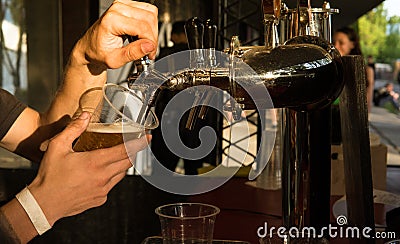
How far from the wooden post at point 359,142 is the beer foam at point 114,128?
0.34 m

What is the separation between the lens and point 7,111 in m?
1.31

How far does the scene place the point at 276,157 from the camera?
4.78ft

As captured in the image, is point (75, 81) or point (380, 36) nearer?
point (75, 81)

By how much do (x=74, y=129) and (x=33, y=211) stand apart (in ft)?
0.55

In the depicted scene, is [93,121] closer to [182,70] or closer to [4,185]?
[182,70]

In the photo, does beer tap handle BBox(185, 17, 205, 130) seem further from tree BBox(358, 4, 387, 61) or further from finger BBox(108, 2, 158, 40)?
Result: tree BBox(358, 4, 387, 61)

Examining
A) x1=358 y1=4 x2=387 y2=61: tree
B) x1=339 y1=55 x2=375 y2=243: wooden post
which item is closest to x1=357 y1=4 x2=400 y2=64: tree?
x1=358 y1=4 x2=387 y2=61: tree

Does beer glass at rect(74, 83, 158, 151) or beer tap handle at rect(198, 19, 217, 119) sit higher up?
beer tap handle at rect(198, 19, 217, 119)

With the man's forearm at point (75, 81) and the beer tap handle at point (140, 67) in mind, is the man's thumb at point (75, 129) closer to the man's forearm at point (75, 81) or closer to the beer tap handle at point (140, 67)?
the beer tap handle at point (140, 67)

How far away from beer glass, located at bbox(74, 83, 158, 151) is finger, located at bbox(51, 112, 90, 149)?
14 mm

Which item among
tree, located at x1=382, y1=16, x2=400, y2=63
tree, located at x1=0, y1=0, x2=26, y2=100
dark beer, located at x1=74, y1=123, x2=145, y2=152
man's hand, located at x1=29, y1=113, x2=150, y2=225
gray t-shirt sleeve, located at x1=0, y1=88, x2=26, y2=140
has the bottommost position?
man's hand, located at x1=29, y1=113, x2=150, y2=225

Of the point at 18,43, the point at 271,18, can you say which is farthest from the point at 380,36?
the point at 271,18

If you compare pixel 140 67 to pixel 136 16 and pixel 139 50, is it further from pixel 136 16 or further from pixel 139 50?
pixel 136 16

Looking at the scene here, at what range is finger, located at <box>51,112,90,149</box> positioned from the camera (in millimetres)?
838
